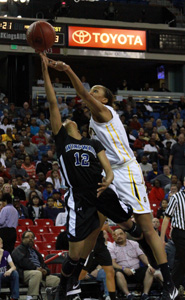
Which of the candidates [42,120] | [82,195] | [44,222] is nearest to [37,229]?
[44,222]

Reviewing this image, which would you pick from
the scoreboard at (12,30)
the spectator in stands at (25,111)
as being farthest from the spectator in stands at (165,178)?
the scoreboard at (12,30)

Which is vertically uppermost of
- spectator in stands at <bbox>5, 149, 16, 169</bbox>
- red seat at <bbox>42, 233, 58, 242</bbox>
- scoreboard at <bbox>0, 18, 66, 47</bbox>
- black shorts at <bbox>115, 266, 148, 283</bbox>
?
scoreboard at <bbox>0, 18, 66, 47</bbox>

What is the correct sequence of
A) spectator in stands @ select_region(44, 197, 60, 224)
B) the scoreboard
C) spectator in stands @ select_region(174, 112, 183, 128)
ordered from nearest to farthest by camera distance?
1. spectator in stands @ select_region(44, 197, 60, 224)
2. the scoreboard
3. spectator in stands @ select_region(174, 112, 183, 128)

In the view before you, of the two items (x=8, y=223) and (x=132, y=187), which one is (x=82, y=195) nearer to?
(x=132, y=187)

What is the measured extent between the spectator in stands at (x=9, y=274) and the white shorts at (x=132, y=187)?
3.68 m

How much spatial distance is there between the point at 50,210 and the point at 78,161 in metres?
6.96

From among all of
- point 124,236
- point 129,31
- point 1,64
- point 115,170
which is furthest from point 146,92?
point 115,170

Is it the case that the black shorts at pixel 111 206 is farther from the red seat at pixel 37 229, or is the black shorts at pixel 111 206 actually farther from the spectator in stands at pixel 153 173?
the spectator in stands at pixel 153 173

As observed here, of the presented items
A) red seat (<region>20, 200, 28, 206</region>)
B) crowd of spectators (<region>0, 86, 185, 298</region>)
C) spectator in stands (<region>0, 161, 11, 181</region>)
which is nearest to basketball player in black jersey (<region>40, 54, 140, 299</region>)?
crowd of spectators (<region>0, 86, 185, 298</region>)

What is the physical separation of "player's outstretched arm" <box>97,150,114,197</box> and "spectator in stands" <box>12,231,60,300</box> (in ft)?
13.2

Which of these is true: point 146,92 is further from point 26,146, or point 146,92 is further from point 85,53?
point 26,146

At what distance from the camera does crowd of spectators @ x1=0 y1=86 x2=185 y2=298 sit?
12375 millimetres

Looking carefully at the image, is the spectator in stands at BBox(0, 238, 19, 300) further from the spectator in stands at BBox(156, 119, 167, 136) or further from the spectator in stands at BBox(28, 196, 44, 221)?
the spectator in stands at BBox(156, 119, 167, 136)

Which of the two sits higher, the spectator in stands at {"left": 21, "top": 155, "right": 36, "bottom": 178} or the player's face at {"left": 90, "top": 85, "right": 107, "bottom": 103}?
the player's face at {"left": 90, "top": 85, "right": 107, "bottom": 103}
